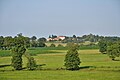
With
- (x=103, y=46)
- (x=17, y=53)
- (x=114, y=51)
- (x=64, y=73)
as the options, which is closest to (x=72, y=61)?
(x=64, y=73)

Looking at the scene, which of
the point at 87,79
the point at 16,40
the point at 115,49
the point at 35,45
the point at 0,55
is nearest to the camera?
the point at 87,79

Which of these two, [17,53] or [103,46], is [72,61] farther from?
[103,46]

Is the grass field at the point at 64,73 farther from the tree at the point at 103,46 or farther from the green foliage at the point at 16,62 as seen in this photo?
the tree at the point at 103,46

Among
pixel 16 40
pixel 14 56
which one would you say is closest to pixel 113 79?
pixel 14 56

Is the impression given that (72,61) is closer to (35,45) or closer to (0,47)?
(0,47)

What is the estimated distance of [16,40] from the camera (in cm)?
6538

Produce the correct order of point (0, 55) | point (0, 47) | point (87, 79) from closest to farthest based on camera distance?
1. point (87, 79)
2. point (0, 55)
3. point (0, 47)

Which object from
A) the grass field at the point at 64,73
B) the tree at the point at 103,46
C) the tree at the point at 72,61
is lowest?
the grass field at the point at 64,73

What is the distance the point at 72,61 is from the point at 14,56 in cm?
1270

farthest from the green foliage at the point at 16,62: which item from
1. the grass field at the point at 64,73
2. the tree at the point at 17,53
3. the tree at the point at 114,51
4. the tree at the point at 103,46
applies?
the tree at the point at 103,46

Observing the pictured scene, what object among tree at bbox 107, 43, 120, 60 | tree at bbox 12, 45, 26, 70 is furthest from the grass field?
tree at bbox 107, 43, 120, 60

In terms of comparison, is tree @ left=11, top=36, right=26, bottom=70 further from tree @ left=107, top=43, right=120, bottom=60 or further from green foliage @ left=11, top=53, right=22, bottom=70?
tree @ left=107, top=43, right=120, bottom=60

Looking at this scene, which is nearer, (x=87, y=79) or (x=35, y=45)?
(x=87, y=79)

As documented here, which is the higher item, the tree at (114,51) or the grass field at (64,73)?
the tree at (114,51)
